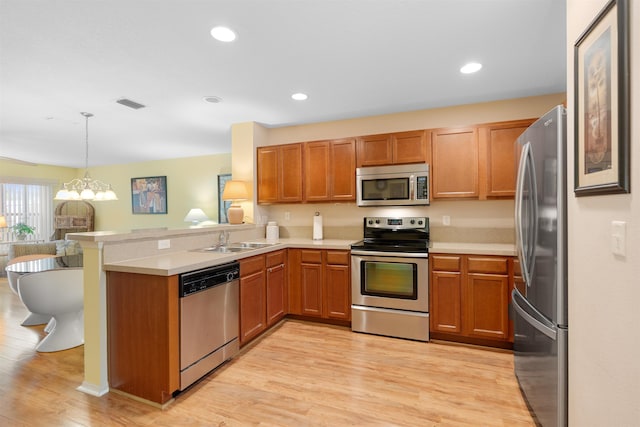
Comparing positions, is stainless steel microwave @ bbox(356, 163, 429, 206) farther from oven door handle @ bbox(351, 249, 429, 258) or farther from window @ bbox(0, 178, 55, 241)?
window @ bbox(0, 178, 55, 241)

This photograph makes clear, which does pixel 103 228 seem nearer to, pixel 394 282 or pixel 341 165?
pixel 341 165

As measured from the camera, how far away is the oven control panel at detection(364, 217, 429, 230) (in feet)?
11.4

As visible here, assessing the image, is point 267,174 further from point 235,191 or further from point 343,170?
point 343,170

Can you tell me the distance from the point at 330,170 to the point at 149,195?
4.93 meters

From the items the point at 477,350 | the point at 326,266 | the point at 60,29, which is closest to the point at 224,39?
the point at 60,29

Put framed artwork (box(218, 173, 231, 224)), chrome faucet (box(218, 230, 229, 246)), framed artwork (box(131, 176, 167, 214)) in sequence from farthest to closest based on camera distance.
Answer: framed artwork (box(131, 176, 167, 214)) → framed artwork (box(218, 173, 231, 224)) → chrome faucet (box(218, 230, 229, 246))

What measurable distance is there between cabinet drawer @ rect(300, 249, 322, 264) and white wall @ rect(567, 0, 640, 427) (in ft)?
7.55

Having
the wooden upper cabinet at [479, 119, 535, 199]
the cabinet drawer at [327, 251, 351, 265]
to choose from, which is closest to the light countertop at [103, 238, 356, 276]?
the cabinet drawer at [327, 251, 351, 265]

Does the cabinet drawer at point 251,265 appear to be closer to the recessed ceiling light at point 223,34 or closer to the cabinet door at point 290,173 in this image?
the cabinet door at point 290,173

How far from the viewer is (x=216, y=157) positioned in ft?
19.8

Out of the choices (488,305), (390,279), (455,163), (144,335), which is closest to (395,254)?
(390,279)

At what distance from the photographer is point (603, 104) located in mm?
1132

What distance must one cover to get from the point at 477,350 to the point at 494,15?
274cm

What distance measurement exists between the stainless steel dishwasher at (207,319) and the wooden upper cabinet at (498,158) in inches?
104
